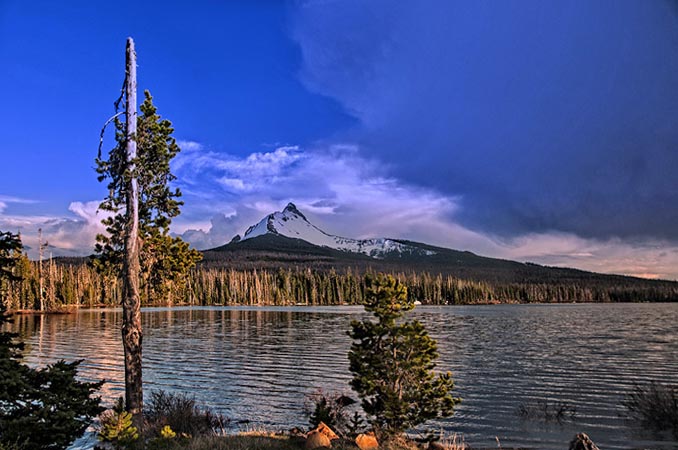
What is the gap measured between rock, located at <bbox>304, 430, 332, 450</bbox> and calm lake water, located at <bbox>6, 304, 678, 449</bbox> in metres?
6.85

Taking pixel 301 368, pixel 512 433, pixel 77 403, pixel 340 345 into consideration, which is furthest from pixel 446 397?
pixel 340 345

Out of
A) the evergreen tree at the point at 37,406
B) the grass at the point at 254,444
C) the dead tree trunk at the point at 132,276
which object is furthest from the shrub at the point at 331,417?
the evergreen tree at the point at 37,406

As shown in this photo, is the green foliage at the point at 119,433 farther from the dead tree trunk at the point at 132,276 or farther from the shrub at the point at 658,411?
the shrub at the point at 658,411

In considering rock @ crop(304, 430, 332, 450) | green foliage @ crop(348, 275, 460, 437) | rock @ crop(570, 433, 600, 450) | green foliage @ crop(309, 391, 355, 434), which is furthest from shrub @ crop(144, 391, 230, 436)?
rock @ crop(570, 433, 600, 450)

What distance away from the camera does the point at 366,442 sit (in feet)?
41.7

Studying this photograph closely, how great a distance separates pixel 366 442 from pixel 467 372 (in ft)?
70.7

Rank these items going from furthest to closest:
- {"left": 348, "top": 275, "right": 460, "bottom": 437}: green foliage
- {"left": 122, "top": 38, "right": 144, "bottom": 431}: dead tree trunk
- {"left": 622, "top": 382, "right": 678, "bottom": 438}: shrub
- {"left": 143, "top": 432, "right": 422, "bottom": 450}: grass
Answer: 1. {"left": 622, "top": 382, "right": 678, "bottom": 438}: shrub
2. {"left": 122, "top": 38, "right": 144, "bottom": 431}: dead tree trunk
3. {"left": 348, "top": 275, "right": 460, "bottom": 437}: green foliage
4. {"left": 143, "top": 432, "right": 422, "bottom": 450}: grass

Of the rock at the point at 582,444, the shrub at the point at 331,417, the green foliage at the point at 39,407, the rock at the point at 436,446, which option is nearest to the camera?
the green foliage at the point at 39,407

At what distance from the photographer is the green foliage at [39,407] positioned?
9703 mm

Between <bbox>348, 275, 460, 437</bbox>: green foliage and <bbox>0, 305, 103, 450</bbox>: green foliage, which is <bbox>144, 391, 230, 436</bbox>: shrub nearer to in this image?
<bbox>0, 305, 103, 450</bbox>: green foliage

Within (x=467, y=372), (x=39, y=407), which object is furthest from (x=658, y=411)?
(x=39, y=407)

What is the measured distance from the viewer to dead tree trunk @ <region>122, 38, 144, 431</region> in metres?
16.2

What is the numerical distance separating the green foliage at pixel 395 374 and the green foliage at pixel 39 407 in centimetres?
694

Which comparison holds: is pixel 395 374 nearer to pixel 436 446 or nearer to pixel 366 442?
pixel 366 442
